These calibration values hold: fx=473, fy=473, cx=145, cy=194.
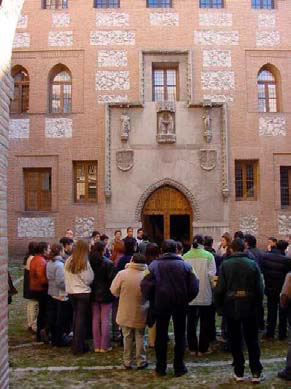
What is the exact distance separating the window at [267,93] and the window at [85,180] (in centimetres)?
719

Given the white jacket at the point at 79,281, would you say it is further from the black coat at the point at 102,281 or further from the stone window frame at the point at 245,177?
the stone window frame at the point at 245,177

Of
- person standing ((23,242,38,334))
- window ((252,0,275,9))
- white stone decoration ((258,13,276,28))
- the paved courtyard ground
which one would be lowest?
the paved courtyard ground

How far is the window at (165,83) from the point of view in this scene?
19.1 meters

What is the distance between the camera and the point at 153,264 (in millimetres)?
6254

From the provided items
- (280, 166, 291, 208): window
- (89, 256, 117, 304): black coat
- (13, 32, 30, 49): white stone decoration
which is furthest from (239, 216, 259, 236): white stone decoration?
(89, 256, 117, 304): black coat

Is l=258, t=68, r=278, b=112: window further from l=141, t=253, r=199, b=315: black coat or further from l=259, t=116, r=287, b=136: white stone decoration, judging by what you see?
l=141, t=253, r=199, b=315: black coat

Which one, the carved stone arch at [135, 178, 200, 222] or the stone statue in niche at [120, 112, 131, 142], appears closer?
the carved stone arch at [135, 178, 200, 222]

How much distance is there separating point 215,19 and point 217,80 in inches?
101

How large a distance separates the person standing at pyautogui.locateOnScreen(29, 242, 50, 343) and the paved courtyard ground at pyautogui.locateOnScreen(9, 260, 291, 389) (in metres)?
0.28

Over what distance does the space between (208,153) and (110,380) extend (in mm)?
13179

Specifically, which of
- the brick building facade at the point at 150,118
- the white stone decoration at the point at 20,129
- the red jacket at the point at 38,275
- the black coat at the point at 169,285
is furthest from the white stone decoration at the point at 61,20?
the black coat at the point at 169,285

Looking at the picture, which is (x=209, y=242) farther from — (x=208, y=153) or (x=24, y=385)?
(x=208, y=153)

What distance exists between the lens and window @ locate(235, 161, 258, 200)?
18625 mm

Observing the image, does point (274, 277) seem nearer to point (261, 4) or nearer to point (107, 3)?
point (261, 4)
